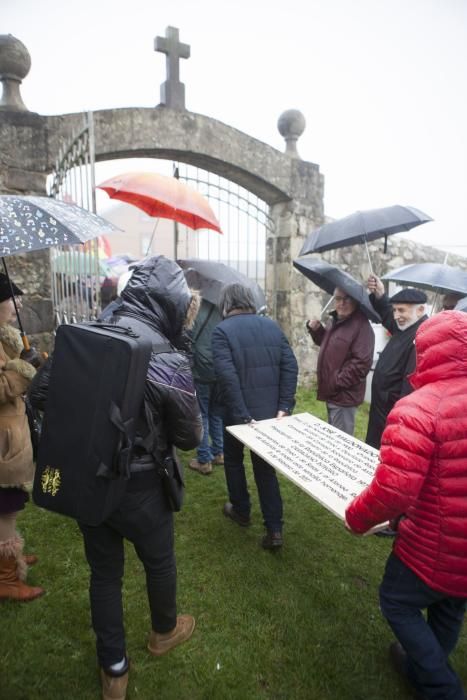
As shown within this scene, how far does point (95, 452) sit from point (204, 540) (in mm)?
1832

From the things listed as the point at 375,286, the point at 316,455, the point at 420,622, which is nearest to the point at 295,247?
the point at 375,286

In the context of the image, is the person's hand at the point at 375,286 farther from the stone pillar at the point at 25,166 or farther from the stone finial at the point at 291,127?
the stone finial at the point at 291,127

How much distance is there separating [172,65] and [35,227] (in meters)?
4.15

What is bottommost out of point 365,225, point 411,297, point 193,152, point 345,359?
point 345,359

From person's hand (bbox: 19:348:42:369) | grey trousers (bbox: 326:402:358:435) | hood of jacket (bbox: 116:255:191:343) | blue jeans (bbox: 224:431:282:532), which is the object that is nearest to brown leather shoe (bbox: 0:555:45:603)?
person's hand (bbox: 19:348:42:369)

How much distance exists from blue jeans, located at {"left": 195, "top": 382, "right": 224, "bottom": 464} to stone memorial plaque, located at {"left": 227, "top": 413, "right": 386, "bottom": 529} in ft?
4.42

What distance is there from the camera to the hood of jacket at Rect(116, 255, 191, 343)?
186 centimetres

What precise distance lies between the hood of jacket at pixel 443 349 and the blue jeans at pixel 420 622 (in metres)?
0.76

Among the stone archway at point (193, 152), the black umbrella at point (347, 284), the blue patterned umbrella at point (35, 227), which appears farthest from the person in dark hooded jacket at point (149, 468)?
the stone archway at point (193, 152)

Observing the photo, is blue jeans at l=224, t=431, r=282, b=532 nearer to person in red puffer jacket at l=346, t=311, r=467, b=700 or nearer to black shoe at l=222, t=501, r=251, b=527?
black shoe at l=222, t=501, r=251, b=527

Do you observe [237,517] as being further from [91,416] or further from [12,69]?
[12,69]

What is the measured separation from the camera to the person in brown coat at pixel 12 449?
7.27ft

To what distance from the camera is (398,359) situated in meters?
2.96

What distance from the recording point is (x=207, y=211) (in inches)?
169
